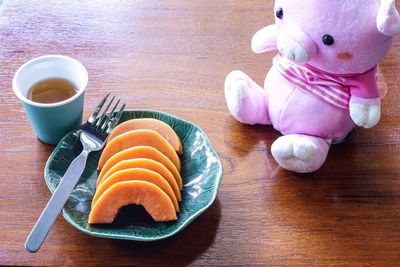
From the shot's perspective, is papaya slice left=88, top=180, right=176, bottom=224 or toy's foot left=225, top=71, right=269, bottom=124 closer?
papaya slice left=88, top=180, right=176, bottom=224

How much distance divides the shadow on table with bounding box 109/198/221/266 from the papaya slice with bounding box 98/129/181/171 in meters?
0.10

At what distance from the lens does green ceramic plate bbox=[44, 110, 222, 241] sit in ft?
2.27

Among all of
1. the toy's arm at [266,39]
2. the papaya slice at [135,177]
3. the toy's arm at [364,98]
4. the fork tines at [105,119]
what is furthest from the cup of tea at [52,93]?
the toy's arm at [364,98]

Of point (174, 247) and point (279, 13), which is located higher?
point (279, 13)

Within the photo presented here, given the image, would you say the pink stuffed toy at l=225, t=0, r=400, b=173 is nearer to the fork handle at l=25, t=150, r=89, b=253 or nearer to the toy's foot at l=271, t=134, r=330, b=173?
the toy's foot at l=271, t=134, r=330, b=173

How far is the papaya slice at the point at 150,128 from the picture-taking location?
781 millimetres

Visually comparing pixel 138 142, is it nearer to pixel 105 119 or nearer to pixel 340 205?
pixel 105 119

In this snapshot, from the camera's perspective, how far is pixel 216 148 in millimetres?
816

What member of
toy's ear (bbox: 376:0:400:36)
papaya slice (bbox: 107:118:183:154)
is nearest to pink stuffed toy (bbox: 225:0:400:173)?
toy's ear (bbox: 376:0:400:36)

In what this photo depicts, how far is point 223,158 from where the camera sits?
0.80 meters

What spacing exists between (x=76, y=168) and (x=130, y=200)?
0.32 feet

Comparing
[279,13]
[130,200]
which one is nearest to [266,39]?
[279,13]

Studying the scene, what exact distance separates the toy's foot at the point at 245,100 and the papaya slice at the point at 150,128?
103mm

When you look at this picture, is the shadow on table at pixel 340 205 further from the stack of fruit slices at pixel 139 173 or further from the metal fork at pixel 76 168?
the metal fork at pixel 76 168
